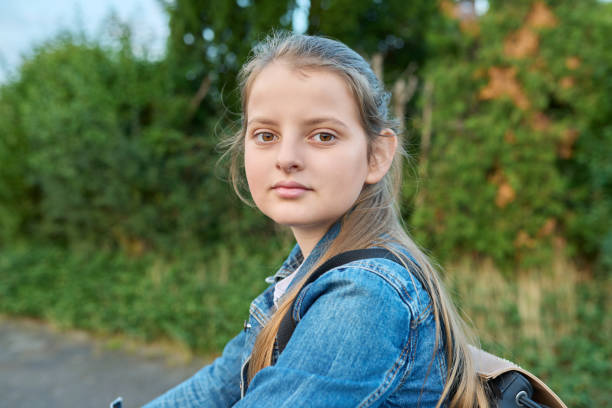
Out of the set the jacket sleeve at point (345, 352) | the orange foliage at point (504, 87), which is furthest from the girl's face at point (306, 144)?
the orange foliage at point (504, 87)

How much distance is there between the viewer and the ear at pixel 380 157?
120cm

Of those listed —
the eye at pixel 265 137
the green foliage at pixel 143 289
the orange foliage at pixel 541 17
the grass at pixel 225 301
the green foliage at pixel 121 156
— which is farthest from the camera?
the green foliage at pixel 121 156

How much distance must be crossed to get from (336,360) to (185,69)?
559 centimetres

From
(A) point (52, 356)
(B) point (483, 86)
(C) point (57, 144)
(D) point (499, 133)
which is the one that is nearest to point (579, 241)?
(D) point (499, 133)

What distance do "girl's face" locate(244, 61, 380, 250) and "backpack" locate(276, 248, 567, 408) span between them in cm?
14

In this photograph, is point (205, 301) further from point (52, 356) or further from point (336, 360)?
point (336, 360)

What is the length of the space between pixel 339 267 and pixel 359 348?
182 mm

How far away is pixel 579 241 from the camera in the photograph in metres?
4.64

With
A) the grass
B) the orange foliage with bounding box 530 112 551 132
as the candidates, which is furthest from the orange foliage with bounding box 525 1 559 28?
the grass

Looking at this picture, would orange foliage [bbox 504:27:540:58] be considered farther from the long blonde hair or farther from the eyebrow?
the eyebrow

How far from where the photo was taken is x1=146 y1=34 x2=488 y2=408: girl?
2.75 feet

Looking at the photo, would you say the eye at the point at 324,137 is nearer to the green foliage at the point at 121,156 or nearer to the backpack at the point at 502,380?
the backpack at the point at 502,380

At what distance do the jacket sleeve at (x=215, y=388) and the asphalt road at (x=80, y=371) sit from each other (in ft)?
7.36

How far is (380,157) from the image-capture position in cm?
122
